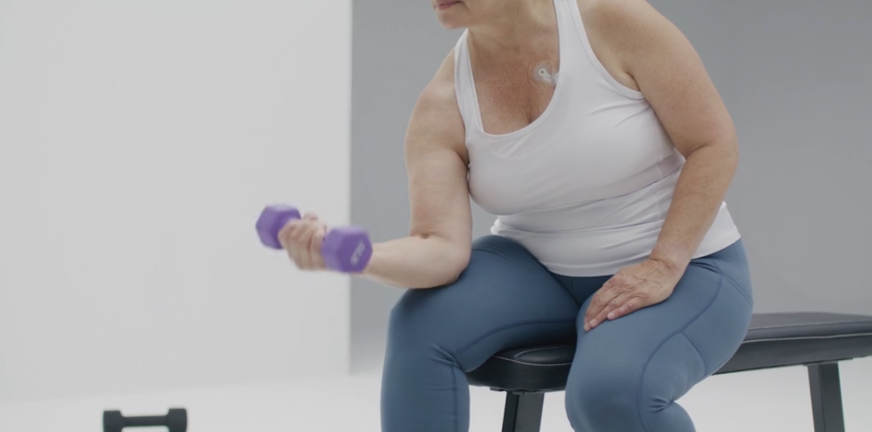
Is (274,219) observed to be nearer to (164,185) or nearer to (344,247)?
(344,247)

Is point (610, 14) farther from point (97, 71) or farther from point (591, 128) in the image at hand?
point (97, 71)

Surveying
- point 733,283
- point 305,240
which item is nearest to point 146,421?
point 305,240

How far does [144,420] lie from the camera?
106cm

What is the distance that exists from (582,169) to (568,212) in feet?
0.31

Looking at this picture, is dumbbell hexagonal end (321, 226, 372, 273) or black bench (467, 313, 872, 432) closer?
dumbbell hexagonal end (321, 226, 372, 273)

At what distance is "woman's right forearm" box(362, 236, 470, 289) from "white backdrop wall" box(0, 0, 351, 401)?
1.85 m

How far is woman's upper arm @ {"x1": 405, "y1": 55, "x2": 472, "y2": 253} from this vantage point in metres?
1.40

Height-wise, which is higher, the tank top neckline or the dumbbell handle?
the tank top neckline

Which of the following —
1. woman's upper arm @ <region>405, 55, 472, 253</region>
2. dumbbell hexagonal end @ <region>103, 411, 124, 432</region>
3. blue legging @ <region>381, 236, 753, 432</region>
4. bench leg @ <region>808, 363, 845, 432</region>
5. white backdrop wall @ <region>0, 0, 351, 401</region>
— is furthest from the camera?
white backdrop wall @ <region>0, 0, 351, 401</region>

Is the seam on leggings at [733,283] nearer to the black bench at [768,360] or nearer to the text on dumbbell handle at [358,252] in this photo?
the black bench at [768,360]

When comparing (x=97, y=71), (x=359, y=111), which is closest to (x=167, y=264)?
(x=97, y=71)

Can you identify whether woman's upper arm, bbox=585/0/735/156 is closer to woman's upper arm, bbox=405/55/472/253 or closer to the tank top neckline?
the tank top neckline

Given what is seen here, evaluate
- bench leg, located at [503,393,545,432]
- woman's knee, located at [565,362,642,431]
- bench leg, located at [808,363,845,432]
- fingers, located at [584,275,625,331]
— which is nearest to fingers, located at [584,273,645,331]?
fingers, located at [584,275,625,331]

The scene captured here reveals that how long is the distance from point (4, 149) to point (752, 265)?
10.9 feet
